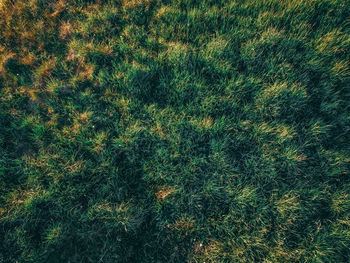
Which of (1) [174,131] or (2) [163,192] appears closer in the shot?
(2) [163,192]

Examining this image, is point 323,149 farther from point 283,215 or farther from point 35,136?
point 35,136

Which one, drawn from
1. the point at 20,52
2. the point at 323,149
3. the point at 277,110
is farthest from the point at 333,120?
the point at 20,52

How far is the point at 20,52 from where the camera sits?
8.11 feet

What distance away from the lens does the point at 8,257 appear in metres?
1.86

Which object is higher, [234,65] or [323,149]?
[234,65]

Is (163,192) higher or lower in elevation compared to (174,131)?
lower

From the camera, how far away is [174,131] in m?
2.20

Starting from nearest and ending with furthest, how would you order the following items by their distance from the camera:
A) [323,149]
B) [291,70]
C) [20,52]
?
1. [323,149]
2. [291,70]
3. [20,52]

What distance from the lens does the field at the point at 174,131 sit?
1.96 m

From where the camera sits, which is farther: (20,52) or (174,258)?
(20,52)

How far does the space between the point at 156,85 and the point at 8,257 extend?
2.32m

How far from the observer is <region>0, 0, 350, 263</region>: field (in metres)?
1.96

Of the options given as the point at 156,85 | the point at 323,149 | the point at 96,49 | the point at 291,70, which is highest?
the point at 96,49

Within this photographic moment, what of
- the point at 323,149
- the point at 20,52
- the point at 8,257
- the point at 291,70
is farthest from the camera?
the point at 20,52
